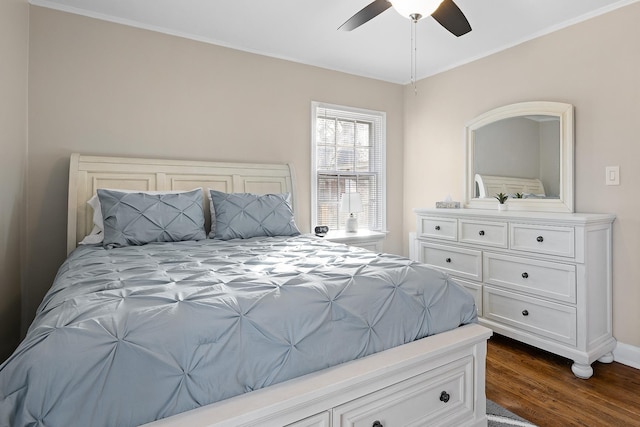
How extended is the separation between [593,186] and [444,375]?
6.98 ft

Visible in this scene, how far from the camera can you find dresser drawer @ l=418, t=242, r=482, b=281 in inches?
119

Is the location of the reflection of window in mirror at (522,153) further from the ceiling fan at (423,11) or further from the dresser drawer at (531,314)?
the ceiling fan at (423,11)

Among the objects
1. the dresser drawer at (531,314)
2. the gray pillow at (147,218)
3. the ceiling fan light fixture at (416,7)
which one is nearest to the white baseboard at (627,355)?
the dresser drawer at (531,314)

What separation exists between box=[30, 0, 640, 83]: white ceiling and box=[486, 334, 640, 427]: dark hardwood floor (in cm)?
255

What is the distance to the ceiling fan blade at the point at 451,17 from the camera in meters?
2.04

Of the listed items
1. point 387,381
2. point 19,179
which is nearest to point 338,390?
point 387,381

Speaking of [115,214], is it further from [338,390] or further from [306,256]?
[338,390]

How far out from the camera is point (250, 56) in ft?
11.2

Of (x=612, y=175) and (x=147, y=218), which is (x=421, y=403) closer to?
(x=147, y=218)

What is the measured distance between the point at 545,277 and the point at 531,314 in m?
0.30

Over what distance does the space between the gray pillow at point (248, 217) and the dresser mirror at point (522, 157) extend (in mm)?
1942

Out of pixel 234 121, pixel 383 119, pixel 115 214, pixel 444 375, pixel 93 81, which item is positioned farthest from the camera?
pixel 383 119

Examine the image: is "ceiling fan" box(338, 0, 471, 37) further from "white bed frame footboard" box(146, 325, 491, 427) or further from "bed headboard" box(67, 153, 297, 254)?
"white bed frame footboard" box(146, 325, 491, 427)

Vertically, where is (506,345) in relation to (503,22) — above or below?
below
